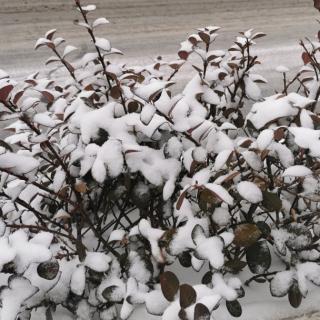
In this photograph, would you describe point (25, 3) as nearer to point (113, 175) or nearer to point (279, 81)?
point (279, 81)

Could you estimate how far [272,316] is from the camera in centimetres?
164

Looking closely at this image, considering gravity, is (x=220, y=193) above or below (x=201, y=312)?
above

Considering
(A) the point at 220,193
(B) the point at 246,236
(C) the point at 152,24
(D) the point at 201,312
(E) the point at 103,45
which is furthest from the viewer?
(C) the point at 152,24

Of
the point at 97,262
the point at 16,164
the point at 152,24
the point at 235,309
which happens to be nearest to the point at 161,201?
the point at 97,262

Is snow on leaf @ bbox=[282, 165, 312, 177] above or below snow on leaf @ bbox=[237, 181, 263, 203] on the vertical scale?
above

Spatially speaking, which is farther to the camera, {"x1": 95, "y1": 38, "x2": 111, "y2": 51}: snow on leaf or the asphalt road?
the asphalt road

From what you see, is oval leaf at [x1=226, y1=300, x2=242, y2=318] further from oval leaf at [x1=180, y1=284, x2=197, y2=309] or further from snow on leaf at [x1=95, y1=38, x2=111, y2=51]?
snow on leaf at [x1=95, y1=38, x2=111, y2=51]

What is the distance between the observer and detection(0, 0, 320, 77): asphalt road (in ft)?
17.1

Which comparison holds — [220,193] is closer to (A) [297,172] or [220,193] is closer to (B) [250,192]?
(B) [250,192]

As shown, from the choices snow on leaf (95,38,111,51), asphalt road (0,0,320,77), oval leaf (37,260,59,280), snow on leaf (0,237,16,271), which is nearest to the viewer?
snow on leaf (0,237,16,271)

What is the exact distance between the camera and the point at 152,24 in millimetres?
6145

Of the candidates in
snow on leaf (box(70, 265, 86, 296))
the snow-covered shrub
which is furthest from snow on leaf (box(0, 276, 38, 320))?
snow on leaf (box(70, 265, 86, 296))

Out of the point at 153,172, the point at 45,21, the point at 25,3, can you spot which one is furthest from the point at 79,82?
the point at 25,3

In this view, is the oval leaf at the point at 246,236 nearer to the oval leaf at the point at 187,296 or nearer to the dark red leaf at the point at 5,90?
the oval leaf at the point at 187,296
